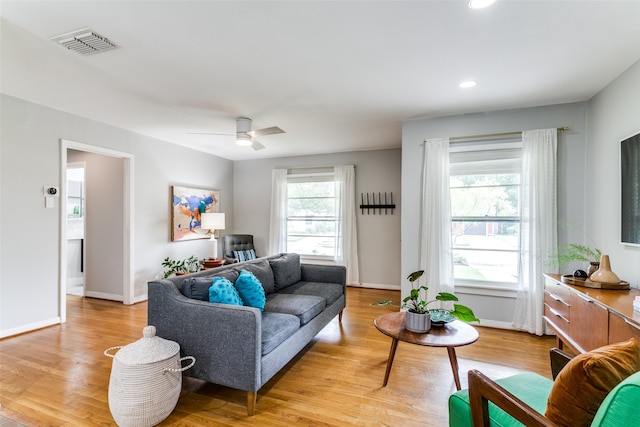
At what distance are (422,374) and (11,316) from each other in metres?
4.26

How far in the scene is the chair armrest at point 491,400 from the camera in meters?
1.09

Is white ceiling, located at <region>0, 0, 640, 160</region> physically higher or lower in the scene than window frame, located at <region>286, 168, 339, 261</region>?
higher

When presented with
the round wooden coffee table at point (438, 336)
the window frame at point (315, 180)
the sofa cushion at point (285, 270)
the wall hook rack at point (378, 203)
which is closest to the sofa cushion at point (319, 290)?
the sofa cushion at point (285, 270)

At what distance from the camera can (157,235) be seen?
4.94m

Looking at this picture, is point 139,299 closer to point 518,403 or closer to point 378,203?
point 378,203

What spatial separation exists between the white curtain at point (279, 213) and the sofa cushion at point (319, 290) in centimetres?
250

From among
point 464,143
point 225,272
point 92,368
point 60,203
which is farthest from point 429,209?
point 60,203

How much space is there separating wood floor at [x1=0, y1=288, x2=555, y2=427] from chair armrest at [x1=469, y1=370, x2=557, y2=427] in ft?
2.73

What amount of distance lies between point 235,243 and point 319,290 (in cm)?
302

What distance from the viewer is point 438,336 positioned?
221 cm

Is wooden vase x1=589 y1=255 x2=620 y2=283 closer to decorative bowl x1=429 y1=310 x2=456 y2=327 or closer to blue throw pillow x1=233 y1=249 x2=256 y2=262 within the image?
decorative bowl x1=429 y1=310 x2=456 y2=327

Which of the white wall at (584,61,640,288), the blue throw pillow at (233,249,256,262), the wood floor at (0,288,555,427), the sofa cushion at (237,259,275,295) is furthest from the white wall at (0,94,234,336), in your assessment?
the white wall at (584,61,640,288)

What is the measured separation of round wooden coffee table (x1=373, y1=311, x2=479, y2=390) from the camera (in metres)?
2.11

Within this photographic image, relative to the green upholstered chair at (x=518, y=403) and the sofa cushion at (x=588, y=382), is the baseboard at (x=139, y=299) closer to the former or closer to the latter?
the green upholstered chair at (x=518, y=403)
